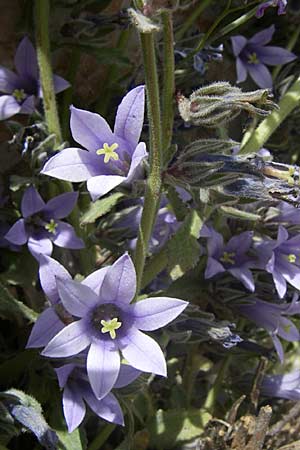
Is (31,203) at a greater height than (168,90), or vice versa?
(168,90)

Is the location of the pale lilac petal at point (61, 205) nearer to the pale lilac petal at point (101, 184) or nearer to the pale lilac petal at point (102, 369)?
the pale lilac petal at point (101, 184)

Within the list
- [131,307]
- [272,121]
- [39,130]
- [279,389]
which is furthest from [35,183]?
[279,389]

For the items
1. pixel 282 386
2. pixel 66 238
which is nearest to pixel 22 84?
pixel 66 238

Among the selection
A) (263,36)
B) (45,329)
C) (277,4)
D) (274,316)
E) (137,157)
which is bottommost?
(274,316)

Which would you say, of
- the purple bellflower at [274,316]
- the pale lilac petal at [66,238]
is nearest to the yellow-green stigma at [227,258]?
the purple bellflower at [274,316]

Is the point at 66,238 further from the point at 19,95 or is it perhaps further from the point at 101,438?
the point at 101,438
